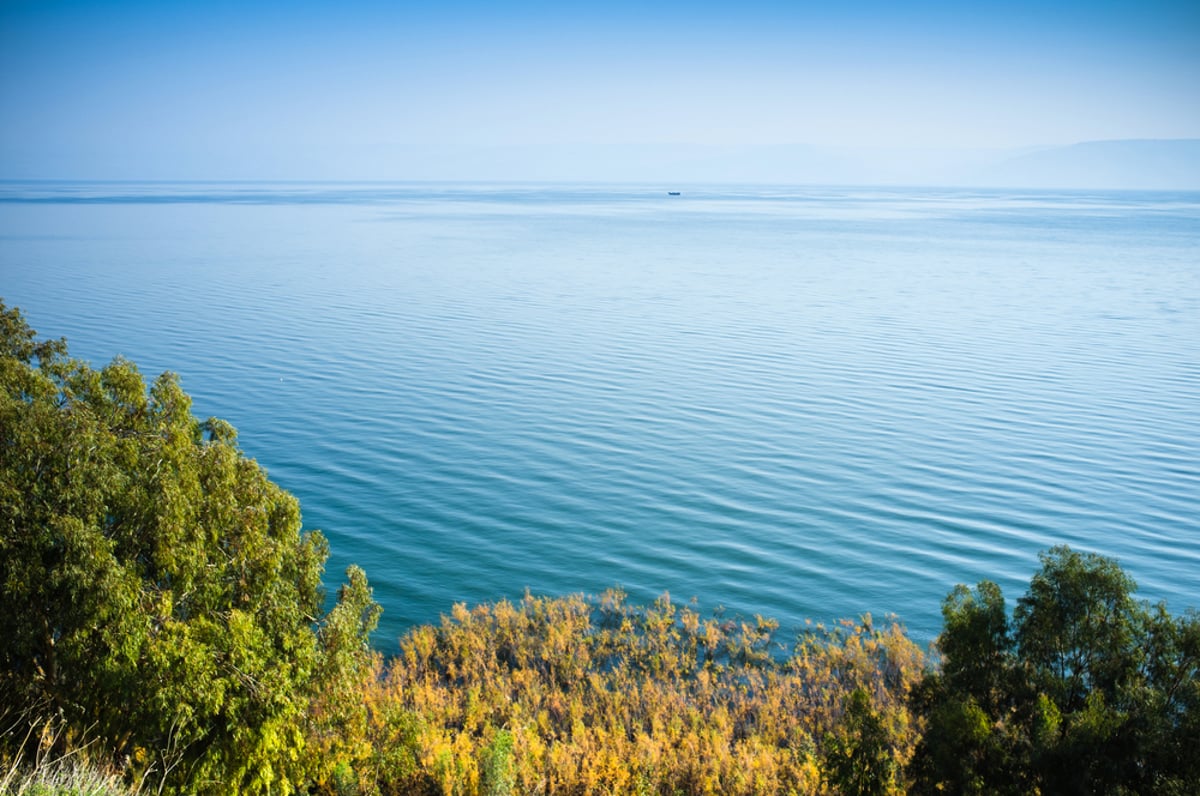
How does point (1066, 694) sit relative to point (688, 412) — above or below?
above

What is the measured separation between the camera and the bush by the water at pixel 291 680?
14.9 meters

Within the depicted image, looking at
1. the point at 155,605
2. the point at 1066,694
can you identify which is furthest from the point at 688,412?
the point at 155,605

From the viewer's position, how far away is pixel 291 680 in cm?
1639

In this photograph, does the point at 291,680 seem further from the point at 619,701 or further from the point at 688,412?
the point at 688,412

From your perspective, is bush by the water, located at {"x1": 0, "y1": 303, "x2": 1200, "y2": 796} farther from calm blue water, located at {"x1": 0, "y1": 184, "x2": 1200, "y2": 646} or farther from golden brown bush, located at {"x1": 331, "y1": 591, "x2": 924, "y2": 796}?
calm blue water, located at {"x1": 0, "y1": 184, "x2": 1200, "y2": 646}

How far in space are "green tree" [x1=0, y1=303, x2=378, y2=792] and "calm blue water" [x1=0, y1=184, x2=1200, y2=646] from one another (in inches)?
496

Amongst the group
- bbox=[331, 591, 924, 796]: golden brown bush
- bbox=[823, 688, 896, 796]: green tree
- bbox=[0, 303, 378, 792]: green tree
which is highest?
bbox=[0, 303, 378, 792]: green tree

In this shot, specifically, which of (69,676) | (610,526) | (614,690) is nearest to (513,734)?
(614,690)

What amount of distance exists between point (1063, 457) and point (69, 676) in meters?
39.4

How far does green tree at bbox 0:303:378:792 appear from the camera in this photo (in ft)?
48.1

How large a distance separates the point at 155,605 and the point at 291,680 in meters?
2.70

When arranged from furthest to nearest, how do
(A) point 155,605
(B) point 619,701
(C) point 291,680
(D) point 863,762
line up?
1. (B) point 619,701
2. (D) point 863,762
3. (C) point 291,680
4. (A) point 155,605

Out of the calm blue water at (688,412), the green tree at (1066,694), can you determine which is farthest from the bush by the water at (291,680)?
the calm blue water at (688,412)

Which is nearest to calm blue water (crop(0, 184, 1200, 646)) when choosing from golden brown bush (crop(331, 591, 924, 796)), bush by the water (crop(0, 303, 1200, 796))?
→ golden brown bush (crop(331, 591, 924, 796))
